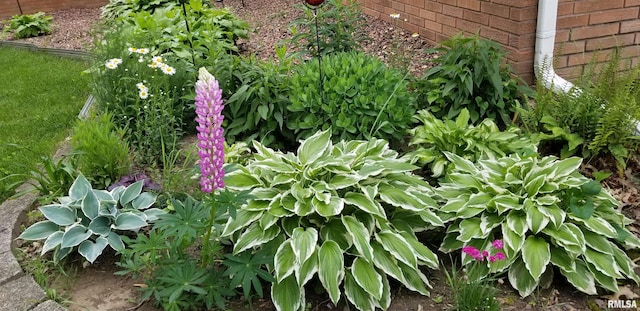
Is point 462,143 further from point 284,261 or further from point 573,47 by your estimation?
point 573,47

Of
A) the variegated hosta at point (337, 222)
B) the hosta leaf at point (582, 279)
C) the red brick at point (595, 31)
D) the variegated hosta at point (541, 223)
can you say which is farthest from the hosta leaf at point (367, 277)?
the red brick at point (595, 31)

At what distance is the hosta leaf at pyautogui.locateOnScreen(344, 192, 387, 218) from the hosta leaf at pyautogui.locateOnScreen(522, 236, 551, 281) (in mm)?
656

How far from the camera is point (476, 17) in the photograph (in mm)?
4227

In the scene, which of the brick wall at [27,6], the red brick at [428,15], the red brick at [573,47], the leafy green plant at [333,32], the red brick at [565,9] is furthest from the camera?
the brick wall at [27,6]

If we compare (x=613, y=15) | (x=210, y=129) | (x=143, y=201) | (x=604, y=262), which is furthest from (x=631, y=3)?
(x=143, y=201)

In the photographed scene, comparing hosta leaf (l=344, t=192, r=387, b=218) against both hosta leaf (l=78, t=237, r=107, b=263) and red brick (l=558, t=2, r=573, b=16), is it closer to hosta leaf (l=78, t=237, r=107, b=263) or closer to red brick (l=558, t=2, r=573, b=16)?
hosta leaf (l=78, t=237, r=107, b=263)

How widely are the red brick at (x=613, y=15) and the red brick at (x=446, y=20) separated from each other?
1.09m

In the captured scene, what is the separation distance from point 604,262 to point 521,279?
0.38 metres

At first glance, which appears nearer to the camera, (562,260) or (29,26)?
(562,260)

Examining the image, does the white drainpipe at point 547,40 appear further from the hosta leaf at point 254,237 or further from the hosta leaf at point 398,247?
the hosta leaf at point 254,237

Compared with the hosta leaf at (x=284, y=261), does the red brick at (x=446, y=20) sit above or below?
above

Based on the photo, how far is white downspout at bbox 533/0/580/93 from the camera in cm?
361

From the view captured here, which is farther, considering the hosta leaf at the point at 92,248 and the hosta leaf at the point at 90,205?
the hosta leaf at the point at 90,205

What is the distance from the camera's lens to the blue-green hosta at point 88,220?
8.07ft
